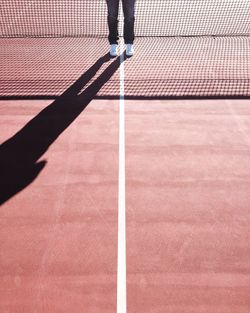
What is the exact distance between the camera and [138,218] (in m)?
4.33

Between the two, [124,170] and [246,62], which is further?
[246,62]

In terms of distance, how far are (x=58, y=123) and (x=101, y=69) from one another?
2139mm

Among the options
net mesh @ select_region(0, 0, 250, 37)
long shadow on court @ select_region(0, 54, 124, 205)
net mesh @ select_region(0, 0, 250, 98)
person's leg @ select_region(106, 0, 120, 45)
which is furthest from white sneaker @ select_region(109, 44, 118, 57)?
net mesh @ select_region(0, 0, 250, 37)

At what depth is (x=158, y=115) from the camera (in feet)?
20.3

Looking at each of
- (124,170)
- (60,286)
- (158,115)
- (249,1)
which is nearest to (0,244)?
(60,286)

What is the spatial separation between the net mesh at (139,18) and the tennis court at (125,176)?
725 mm

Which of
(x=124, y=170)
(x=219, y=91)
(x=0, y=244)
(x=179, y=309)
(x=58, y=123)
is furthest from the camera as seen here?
(x=219, y=91)

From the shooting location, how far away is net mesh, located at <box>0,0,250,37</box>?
31.3 ft

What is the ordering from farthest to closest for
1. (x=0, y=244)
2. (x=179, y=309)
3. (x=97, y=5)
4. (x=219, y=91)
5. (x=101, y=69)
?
(x=97, y=5) < (x=101, y=69) < (x=219, y=91) < (x=0, y=244) < (x=179, y=309)

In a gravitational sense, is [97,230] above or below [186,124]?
below

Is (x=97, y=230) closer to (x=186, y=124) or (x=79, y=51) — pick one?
(x=186, y=124)

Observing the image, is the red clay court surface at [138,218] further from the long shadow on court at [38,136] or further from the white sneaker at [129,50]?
the white sneaker at [129,50]

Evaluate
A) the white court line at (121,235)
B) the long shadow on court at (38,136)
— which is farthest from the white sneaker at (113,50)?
the white court line at (121,235)

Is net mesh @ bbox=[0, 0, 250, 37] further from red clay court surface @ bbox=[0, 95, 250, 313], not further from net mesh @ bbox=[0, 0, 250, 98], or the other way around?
red clay court surface @ bbox=[0, 95, 250, 313]
